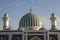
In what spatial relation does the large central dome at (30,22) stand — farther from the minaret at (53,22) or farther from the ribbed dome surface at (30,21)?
the minaret at (53,22)

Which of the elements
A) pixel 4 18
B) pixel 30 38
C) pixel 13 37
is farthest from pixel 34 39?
pixel 4 18

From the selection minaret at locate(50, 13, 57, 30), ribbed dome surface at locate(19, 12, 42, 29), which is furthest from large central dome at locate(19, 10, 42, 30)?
minaret at locate(50, 13, 57, 30)

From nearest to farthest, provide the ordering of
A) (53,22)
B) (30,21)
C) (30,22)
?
(53,22) < (30,22) < (30,21)

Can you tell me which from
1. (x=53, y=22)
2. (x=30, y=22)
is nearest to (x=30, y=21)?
(x=30, y=22)

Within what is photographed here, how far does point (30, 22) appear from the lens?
32.8m

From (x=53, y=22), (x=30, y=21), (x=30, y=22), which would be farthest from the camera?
(x=30, y=21)

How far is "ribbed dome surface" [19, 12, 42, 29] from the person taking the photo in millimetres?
32644

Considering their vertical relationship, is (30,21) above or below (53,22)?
above

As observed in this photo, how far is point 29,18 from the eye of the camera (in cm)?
3328

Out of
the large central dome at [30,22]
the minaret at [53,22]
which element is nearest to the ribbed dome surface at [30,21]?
the large central dome at [30,22]

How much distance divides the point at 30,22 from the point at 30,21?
0.21 meters

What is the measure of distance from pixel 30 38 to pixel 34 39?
62cm

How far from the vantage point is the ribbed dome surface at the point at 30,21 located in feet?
107

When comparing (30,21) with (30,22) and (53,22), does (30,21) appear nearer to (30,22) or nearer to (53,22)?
(30,22)
